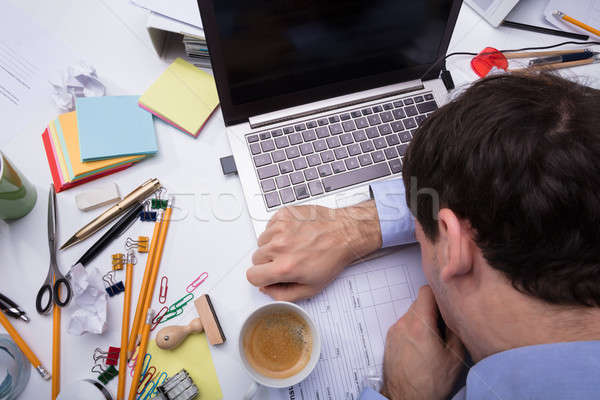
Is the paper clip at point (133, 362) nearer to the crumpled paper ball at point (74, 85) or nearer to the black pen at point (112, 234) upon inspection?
the black pen at point (112, 234)

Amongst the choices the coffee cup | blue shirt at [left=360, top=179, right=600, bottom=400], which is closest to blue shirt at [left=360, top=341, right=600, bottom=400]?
blue shirt at [left=360, top=179, right=600, bottom=400]

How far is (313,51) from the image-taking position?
0.61 metres

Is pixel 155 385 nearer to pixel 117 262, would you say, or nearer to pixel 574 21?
pixel 117 262

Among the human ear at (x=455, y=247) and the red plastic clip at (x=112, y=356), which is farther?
the red plastic clip at (x=112, y=356)

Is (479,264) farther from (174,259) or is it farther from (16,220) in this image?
(16,220)

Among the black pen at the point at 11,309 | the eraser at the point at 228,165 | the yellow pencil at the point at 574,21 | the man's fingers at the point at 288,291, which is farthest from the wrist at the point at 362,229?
the yellow pencil at the point at 574,21

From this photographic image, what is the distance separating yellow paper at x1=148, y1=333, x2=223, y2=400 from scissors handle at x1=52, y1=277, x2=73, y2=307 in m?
0.16

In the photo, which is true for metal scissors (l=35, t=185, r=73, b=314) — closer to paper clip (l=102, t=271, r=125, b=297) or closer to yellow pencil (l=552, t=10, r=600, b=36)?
paper clip (l=102, t=271, r=125, b=297)

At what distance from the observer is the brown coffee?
0.52m

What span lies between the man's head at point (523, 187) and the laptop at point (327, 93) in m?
0.22

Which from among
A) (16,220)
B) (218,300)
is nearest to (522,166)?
(218,300)

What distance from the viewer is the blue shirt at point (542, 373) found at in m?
A: 0.35

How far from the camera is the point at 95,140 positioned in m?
0.67

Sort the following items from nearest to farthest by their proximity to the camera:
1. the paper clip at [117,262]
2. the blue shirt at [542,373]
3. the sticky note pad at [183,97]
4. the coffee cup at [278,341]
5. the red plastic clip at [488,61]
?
1. the blue shirt at [542,373]
2. the coffee cup at [278,341]
3. the paper clip at [117,262]
4. the sticky note pad at [183,97]
5. the red plastic clip at [488,61]
